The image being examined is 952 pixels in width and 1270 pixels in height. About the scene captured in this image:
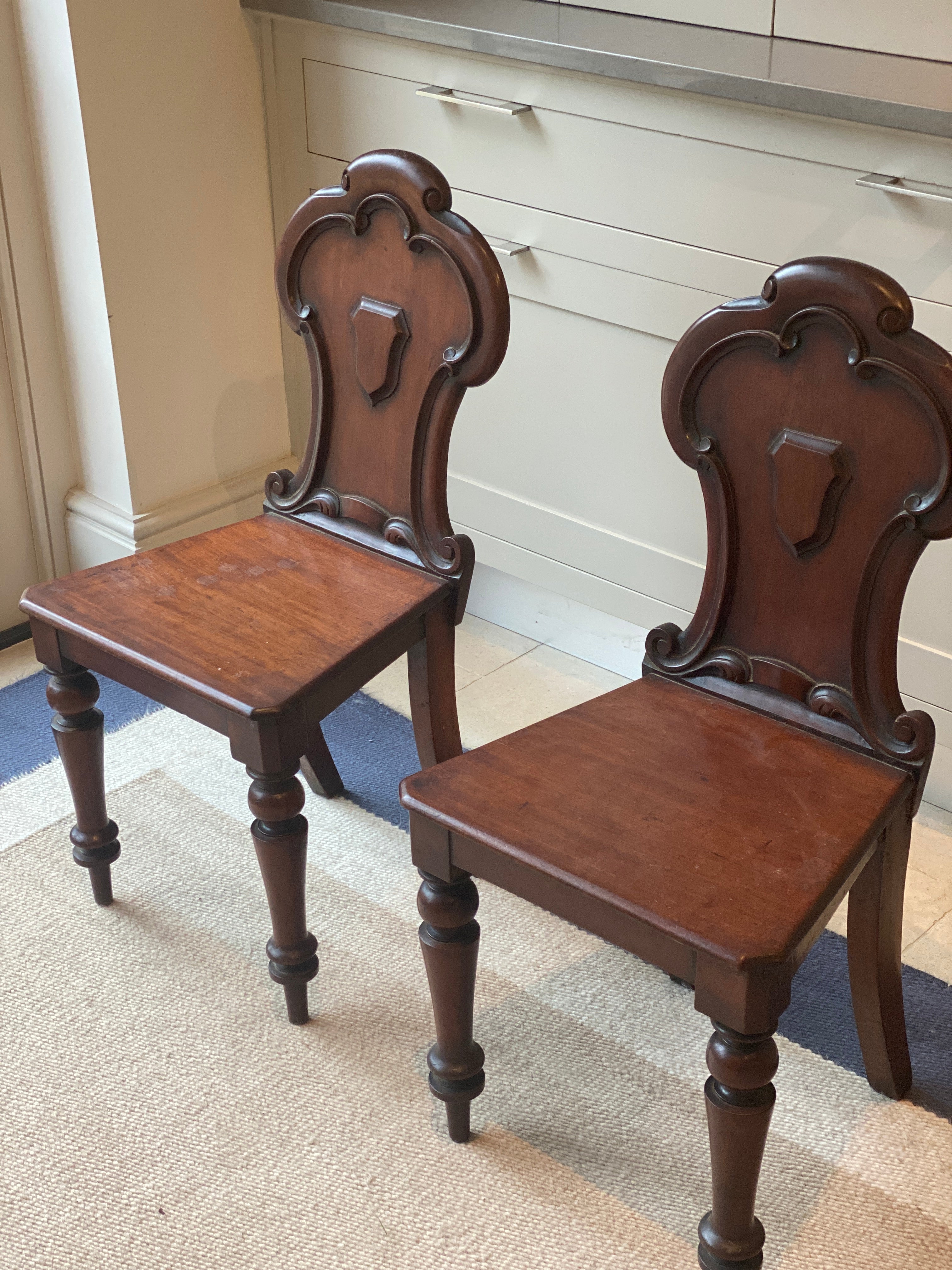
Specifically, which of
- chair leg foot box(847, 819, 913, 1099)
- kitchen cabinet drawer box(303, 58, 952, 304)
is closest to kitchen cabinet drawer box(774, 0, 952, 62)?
kitchen cabinet drawer box(303, 58, 952, 304)

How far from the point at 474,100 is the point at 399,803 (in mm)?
1096

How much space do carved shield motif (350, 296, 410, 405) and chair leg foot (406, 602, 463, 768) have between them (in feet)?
0.96

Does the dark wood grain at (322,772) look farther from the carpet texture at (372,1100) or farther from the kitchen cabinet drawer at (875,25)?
the kitchen cabinet drawer at (875,25)

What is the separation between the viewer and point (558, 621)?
2.38 m

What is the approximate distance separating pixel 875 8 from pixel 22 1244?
6.25 feet

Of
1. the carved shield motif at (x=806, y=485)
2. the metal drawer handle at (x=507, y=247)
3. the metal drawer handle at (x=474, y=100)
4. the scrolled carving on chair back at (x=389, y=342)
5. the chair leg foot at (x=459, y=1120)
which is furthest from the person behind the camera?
the metal drawer handle at (x=507, y=247)

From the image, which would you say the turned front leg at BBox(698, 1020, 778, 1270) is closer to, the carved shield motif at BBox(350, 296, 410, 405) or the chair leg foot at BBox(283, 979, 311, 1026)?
the chair leg foot at BBox(283, 979, 311, 1026)

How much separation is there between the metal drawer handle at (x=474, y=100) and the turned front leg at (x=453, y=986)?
1199 millimetres

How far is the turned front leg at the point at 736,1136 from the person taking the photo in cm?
113

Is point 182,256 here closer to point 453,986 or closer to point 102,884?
point 102,884

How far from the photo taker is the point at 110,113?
209cm

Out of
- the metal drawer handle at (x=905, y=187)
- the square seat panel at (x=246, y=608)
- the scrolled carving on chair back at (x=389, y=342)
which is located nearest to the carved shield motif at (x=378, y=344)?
the scrolled carving on chair back at (x=389, y=342)

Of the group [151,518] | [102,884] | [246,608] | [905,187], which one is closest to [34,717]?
[151,518]

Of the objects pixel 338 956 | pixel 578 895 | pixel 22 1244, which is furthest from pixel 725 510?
pixel 22 1244
